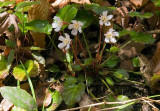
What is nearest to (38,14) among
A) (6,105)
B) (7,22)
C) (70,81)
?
(7,22)

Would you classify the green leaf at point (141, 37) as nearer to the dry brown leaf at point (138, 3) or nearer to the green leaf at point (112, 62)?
the green leaf at point (112, 62)

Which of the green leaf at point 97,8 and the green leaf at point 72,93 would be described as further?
the green leaf at point 97,8

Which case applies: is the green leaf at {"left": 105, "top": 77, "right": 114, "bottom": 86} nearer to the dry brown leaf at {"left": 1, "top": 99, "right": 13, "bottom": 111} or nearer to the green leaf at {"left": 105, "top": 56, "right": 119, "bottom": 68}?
the green leaf at {"left": 105, "top": 56, "right": 119, "bottom": 68}

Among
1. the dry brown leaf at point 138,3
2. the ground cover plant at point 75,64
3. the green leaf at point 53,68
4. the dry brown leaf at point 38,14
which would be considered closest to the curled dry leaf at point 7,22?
the ground cover plant at point 75,64

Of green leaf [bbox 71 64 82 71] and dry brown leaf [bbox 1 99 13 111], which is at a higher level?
green leaf [bbox 71 64 82 71]

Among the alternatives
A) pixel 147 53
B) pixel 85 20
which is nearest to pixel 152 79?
pixel 147 53

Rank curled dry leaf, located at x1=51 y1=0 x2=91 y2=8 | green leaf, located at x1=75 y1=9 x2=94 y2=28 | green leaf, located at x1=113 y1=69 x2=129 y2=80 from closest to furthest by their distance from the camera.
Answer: green leaf, located at x1=113 y1=69 x2=129 y2=80, green leaf, located at x1=75 y1=9 x2=94 y2=28, curled dry leaf, located at x1=51 y1=0 x2=91 y2=8

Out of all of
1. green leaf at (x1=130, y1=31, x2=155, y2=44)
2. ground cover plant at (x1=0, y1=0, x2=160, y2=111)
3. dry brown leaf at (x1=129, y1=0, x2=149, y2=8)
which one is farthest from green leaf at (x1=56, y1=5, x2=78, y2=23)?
dry brown leaf at (x1=129, y1=0, x2=149, y2=8)
